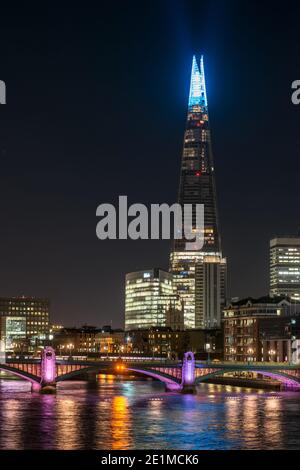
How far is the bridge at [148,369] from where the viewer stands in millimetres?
106875

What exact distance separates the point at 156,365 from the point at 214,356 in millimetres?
85471

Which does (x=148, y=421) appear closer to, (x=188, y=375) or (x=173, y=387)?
(x=188, y=375)

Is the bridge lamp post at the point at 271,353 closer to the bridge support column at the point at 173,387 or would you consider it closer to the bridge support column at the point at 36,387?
the bridge support column at the point at 173,387

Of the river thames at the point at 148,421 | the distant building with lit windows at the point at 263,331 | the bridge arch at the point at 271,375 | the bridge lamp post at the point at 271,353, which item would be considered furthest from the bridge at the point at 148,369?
the bridge lamp post at the point at 271,353

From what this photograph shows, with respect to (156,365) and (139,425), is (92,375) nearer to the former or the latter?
(156,365)

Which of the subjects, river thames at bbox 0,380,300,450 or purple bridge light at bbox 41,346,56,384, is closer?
river thames at bbox 0,380,300,450

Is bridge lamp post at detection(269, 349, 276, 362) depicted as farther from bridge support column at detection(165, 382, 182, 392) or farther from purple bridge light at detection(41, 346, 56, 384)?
purple bridge light at detection(41, 346, 56, 384)

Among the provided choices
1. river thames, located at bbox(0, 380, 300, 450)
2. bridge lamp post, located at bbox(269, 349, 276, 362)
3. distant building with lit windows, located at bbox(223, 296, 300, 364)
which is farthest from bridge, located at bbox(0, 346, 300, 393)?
bridge lamp post, located at bbox(269, 349, 276, 362)

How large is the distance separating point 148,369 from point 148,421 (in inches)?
1499

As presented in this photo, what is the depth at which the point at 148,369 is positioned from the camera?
112 meters

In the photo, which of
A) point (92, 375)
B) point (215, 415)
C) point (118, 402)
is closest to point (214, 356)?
point (92, 375)

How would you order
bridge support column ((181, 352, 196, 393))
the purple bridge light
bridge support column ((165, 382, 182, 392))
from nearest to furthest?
the purple bridge light < bridge support column ((181, 352, 196, 393)) < bridge support column ((165, 382, 182, 392))

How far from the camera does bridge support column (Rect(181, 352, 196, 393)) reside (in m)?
108

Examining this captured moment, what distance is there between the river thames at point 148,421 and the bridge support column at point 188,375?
185 inches
